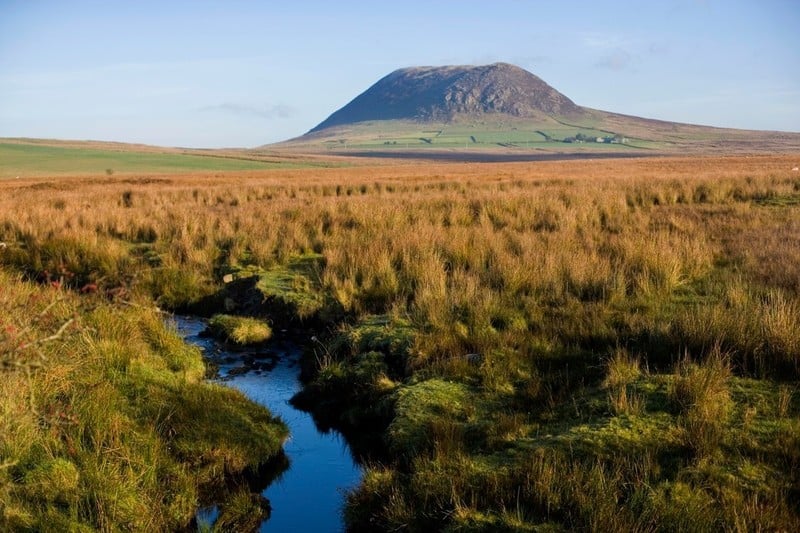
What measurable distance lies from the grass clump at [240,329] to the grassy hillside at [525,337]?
375 millimetres

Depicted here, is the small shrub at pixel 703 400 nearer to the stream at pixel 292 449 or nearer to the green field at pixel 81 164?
the stream at pixel 292 449

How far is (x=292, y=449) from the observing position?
648 centimetres

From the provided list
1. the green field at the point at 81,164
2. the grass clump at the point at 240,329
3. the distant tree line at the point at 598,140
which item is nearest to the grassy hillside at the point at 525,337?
the grass clump at the point at 240,329

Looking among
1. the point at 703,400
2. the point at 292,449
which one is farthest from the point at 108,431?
the point at 703,400

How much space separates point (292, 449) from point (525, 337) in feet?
9.00

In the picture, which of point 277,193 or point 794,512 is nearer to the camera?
point 794,512

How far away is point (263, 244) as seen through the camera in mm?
13383

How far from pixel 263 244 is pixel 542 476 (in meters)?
9.64

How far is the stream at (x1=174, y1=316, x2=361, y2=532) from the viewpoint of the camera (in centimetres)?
540

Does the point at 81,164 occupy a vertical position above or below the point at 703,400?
above

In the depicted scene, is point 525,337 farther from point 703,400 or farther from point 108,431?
point 108,431

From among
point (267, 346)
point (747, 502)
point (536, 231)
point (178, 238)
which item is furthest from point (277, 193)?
point (747, 502)

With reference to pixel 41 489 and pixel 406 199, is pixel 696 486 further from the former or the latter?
pixel 406 199

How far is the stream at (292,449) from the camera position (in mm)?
5402
